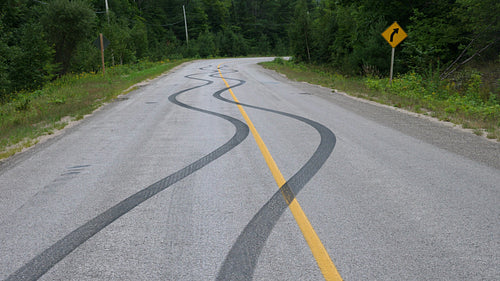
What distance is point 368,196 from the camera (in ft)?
14.2

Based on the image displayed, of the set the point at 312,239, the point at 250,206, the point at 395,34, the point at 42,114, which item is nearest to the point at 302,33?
the point at 395,34

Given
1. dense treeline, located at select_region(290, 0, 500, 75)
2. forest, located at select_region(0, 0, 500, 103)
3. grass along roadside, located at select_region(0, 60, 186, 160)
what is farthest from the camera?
forest, located at select_region(0, 0, 500, 103)

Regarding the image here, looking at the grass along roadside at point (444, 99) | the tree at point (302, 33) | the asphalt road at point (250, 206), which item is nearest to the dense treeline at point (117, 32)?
the asphalt road at point (250, 206)

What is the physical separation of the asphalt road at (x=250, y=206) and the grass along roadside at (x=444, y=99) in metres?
1.61

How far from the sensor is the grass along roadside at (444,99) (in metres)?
9.09

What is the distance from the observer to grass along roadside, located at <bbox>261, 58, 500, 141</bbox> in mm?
9086

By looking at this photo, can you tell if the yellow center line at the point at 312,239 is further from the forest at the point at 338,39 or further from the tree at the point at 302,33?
the tree at the point at 302,33

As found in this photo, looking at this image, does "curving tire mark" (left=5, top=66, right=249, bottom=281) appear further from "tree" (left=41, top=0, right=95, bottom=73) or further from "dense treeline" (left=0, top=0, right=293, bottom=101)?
"tree" (left=41, top=0, right=95, bottom=73)

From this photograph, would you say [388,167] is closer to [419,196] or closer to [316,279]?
[419,196]

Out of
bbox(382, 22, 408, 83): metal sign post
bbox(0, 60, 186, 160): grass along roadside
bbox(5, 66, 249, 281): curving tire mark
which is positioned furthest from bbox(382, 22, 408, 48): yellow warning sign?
bbox(5, 66, 249, 281): curving tire mark

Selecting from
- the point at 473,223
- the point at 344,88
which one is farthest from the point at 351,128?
the point at 344,88

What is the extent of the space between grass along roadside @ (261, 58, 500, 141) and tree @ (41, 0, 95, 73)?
1754cm

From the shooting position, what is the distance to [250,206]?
407cm

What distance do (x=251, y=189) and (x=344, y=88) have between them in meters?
13.6
